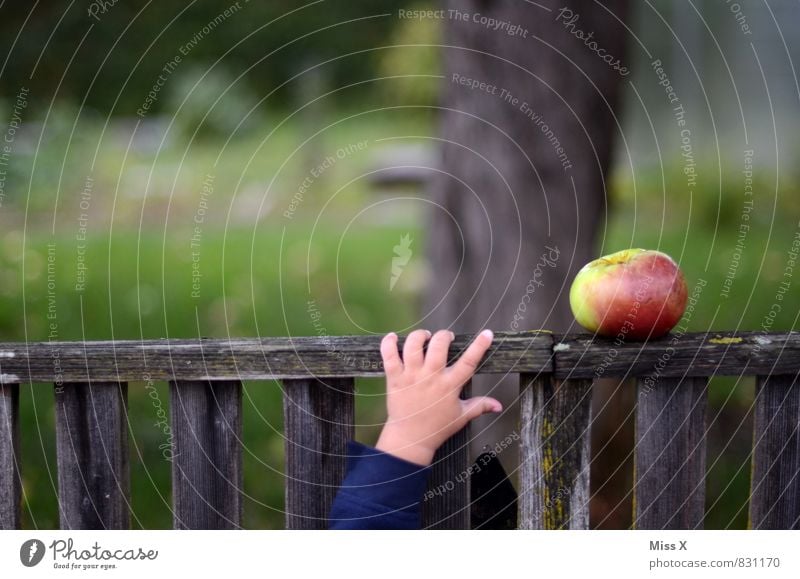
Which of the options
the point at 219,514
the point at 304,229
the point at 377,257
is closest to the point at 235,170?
the point at 304,229

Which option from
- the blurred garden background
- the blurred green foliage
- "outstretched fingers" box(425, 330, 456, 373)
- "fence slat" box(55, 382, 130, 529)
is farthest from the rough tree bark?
the blurred green foliage

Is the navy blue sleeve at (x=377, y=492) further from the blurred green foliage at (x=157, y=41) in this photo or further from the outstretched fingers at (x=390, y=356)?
the blurred green foliage at (x=157, y=41)

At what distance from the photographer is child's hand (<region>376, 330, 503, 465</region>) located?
3.79ft

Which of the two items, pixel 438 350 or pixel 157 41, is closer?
pixel 438 350

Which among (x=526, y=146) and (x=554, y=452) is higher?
(x=526, y=146)

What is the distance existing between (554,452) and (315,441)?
35 centimetres

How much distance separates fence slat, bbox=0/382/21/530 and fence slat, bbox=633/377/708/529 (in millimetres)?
933

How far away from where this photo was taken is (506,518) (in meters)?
1.32

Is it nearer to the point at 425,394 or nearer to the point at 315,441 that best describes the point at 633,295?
the point at 425,394

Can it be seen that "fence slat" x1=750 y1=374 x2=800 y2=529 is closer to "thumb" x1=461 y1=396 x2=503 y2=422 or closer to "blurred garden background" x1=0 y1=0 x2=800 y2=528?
"thumb" x1=461 y1=396 x2=503 y2=422

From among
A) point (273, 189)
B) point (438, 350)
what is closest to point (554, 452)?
point (438, 350)

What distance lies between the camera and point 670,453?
121 cm

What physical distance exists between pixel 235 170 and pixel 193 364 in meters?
7.11
